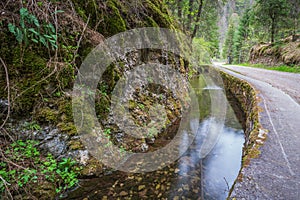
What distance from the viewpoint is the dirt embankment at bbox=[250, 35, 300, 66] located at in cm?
1457

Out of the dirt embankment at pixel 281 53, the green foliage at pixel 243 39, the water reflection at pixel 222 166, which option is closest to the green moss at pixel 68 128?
the water reflection at pixel 222 166

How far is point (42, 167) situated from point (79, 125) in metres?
0.91

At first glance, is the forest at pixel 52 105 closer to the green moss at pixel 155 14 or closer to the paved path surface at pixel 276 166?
the paved path surface at pixel 276 166

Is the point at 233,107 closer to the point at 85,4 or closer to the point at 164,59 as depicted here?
the point at 164,59

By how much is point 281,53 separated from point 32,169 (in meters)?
21.7

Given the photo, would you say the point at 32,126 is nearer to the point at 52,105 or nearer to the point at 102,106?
the point at 52,105

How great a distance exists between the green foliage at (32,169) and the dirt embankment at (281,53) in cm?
1728

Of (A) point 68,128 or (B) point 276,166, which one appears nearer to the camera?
(B) point 276,166

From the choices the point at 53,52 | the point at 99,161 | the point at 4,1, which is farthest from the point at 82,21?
the point at 99,161

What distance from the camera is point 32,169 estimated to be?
263cm

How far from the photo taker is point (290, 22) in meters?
19.1

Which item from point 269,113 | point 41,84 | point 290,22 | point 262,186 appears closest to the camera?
point 262,186

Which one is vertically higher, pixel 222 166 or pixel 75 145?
pixel 75 145

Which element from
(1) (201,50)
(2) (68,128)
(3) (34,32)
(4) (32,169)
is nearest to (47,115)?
(2) (68,128)
